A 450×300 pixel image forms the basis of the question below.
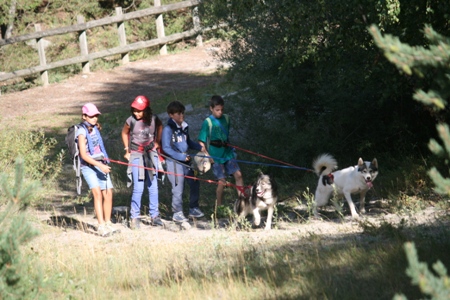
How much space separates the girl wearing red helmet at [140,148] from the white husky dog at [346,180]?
A: 2.35 meters

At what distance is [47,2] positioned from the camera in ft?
93.9

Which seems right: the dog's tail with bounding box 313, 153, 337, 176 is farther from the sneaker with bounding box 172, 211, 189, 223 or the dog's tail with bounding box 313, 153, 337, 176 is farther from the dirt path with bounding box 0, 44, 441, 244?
the dirt path with bounding box 0, 44, 441, 244

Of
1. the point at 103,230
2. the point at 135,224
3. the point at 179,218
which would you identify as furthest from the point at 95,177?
the point at 179,218

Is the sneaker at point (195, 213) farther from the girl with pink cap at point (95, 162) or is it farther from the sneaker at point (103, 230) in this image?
the sneaker at point (103, 230)

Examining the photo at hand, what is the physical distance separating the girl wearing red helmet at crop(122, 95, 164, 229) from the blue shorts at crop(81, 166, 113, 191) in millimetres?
402

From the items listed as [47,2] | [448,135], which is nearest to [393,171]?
[448,135]

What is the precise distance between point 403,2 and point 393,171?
128 inches

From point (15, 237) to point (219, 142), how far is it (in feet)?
17.4

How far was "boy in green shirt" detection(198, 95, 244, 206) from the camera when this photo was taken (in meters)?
10.9

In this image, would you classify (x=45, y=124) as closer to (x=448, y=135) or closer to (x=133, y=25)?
(x=133, y=25)

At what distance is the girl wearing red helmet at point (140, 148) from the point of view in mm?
10273

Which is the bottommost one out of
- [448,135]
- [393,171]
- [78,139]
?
[393,171]

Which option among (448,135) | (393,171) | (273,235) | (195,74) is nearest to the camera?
(448,135)

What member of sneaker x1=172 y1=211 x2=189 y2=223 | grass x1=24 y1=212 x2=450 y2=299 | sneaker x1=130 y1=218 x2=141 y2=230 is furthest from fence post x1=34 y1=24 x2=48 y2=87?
grass x1=24 y1=212 x2=450 y2=299
